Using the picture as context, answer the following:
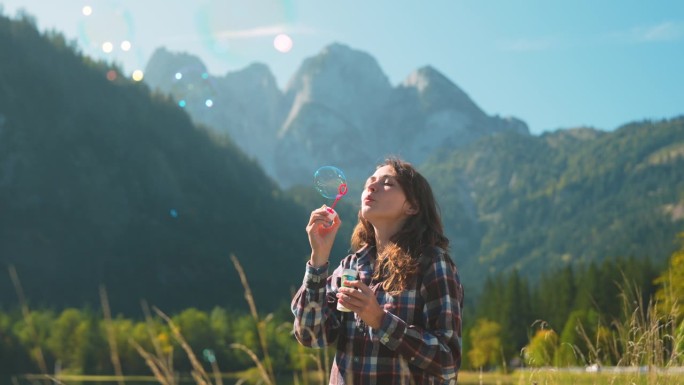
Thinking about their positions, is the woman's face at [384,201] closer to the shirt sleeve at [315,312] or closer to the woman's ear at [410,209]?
the woman's ear at [410,209]

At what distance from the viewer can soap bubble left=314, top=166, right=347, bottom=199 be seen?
545 centimetres

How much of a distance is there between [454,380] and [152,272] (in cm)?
16123

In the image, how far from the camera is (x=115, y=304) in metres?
147

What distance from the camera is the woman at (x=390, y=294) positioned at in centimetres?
365

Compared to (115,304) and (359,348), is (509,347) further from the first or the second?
(115,304)

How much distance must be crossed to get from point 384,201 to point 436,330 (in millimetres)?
808

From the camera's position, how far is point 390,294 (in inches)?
153

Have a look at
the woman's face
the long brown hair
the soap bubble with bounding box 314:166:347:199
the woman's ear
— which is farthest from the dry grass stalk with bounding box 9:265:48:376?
the soap bubble with bounding box 314:166:347:199

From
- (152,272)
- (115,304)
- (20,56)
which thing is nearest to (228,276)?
(152,272)

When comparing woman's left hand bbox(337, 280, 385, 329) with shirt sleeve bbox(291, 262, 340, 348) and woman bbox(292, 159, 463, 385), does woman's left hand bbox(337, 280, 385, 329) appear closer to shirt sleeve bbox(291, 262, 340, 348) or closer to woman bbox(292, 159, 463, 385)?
woman bbox(292, 159, 463, 385)

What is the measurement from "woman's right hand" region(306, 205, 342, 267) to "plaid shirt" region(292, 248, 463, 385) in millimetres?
67

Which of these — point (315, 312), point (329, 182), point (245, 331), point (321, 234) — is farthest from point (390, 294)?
point (245, 331)

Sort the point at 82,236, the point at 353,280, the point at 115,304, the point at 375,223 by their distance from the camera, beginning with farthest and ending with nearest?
the point at 82,236, the point at 115,304, the point at 375,223, the point at 353,280

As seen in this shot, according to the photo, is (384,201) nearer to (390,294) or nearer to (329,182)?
(390,294)
